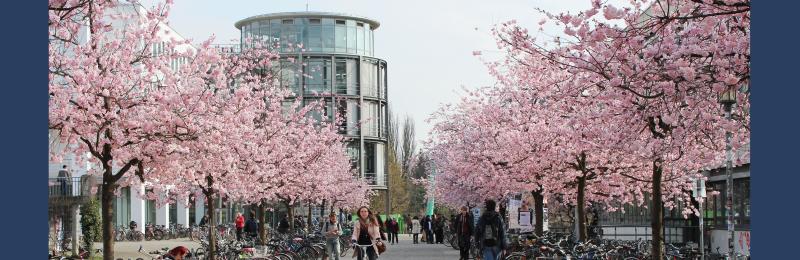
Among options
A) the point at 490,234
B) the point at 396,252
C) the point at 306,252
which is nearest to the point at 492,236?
the point at 490,234

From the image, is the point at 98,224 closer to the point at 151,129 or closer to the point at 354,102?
the point at 151,129

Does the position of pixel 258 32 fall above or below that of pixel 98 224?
above

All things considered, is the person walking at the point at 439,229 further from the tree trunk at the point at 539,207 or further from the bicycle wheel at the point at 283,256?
the bicycle wheel at the point at 283,256

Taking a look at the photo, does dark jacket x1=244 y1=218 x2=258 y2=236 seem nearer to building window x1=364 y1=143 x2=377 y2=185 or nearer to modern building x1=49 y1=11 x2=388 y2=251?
modern building x1=49 y1=11 x2=388 y2=251

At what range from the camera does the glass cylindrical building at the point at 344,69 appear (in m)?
85.6

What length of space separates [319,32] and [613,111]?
7248cm

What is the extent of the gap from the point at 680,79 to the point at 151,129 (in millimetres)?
9815

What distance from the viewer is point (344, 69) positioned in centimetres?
8844

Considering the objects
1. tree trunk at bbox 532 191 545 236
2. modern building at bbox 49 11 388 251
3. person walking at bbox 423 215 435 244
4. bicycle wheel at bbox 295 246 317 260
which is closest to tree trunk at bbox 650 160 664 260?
bicycle wheel at bbox 295 246 317 260

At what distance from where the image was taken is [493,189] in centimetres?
4147

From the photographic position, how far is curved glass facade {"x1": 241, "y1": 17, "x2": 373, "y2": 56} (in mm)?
84875

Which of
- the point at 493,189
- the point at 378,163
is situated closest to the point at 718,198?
the point at 493,189

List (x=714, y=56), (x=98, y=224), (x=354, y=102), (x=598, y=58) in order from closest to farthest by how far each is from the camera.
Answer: (x=714, y=56) < (x=598, y=58) < (x=98, y=224) < (x=354, y=102)

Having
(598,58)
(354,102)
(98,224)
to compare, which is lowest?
(98,224)
